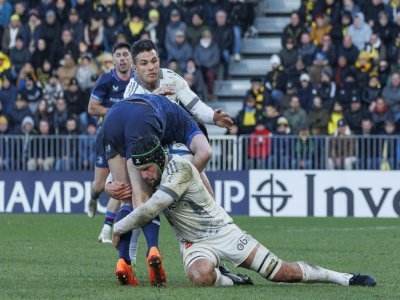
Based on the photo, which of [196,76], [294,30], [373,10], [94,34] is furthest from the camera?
[94,34]

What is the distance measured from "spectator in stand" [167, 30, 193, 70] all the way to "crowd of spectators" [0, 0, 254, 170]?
23 mm

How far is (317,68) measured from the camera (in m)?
27.4

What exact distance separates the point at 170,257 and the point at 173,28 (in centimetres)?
1495

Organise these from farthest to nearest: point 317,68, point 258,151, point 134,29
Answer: point 134,29
point 317,68
point 258,151

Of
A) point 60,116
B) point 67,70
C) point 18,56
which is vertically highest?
point 18,56

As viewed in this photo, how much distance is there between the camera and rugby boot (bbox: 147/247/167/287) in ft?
35.0

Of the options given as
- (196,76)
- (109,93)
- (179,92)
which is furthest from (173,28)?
(179,92)

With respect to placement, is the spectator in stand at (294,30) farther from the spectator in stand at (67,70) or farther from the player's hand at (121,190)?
the player's hand at (121,190)

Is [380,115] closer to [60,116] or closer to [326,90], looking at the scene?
[326,90]

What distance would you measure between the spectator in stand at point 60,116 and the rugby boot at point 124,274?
656 inches

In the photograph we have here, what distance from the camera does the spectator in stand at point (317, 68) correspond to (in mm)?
27344

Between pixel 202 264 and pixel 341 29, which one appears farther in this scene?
pixel 341 29

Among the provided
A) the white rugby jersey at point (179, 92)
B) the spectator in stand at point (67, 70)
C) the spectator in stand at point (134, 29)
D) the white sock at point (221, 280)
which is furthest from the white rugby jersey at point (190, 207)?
the spectator in stand at point (134, 29)

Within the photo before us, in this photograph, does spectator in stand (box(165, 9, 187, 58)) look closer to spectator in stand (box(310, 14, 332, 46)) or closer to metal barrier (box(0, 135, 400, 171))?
Result: spectator in stand (box(310, 14, 332, 46))
